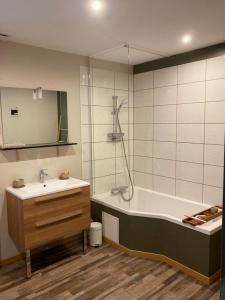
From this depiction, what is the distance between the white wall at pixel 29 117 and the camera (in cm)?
260

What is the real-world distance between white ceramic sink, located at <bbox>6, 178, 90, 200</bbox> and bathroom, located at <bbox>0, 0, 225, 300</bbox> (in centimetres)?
2

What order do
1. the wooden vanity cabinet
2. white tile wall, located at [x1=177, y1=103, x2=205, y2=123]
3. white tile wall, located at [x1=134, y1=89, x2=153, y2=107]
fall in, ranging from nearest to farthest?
the wooden vanity cabinet
white tile wall, located at [x1=177, y1=103, x2=205, y2=123]
white tile wall, located at [x1=134, y1=89, x2=153, y2=107]

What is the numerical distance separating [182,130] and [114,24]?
5.23ft

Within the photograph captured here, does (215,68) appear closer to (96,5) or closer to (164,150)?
(164,150)

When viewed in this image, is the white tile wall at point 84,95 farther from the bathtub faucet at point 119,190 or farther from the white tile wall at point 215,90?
the white tile wall at point 215,90

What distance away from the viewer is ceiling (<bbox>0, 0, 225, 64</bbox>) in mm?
1779

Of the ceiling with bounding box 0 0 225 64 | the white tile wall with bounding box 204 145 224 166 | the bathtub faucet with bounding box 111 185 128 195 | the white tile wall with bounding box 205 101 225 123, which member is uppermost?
the ceiling with bounding box 0 0 225 64

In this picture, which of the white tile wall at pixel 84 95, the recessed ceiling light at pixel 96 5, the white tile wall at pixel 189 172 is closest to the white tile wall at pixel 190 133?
the white tile wall at pixel 189 172

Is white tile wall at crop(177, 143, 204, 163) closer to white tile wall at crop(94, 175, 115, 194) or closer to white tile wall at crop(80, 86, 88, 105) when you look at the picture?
white tile wall at crop(94, 175, 115, 194)

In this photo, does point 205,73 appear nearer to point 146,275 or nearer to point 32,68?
point 32,68

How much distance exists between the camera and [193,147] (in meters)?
3.06

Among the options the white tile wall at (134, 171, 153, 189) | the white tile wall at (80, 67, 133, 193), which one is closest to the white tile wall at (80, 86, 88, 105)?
the white tile wall at (80, 67, 133, 193)

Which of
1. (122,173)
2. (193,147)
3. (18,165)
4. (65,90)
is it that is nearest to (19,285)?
(18,165)

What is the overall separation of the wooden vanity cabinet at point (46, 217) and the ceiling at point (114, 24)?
156cm
